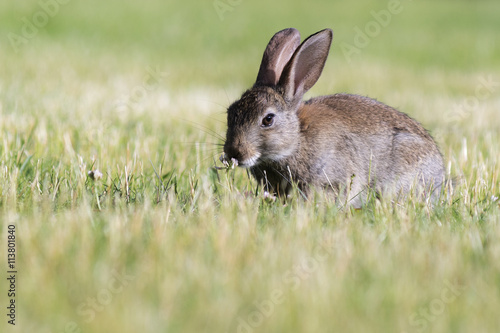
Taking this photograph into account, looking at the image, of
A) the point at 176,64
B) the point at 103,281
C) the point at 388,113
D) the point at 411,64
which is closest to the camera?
the point at 103,281

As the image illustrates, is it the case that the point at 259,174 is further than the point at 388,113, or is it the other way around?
the point at 388,113

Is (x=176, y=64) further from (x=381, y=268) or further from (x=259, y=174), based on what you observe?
(x=381, y=268)

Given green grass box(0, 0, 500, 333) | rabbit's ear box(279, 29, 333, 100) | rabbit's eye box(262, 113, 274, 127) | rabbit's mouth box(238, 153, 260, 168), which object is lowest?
green grass box(0, 0, 500, 333)

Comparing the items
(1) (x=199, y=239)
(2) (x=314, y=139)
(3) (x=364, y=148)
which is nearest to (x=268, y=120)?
(2) (x=314, y=139)

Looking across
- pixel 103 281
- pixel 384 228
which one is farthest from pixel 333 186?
pixel 103 281

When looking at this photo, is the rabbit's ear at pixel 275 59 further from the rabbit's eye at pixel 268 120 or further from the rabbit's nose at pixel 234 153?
the rabbit's nose at pixel 234 153

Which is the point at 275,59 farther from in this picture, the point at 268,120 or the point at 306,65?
the point at 268,120

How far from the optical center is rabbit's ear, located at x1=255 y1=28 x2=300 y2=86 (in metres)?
4.88

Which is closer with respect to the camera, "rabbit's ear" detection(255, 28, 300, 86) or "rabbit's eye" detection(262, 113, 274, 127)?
"rabbit's eye" detection(262, 113, 274, 127)

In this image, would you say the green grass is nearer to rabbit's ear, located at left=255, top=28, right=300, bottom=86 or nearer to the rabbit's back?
the rabbit's back

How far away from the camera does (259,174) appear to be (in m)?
4.77

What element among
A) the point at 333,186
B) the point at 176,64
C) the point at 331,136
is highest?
the point at 176,64

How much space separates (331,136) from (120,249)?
2300 mm

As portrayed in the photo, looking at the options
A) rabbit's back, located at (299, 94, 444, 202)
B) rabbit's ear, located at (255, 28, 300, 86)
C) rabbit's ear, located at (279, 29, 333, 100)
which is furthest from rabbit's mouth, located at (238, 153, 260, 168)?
rabbit's ear, located at (255, 28, 300, 86)
